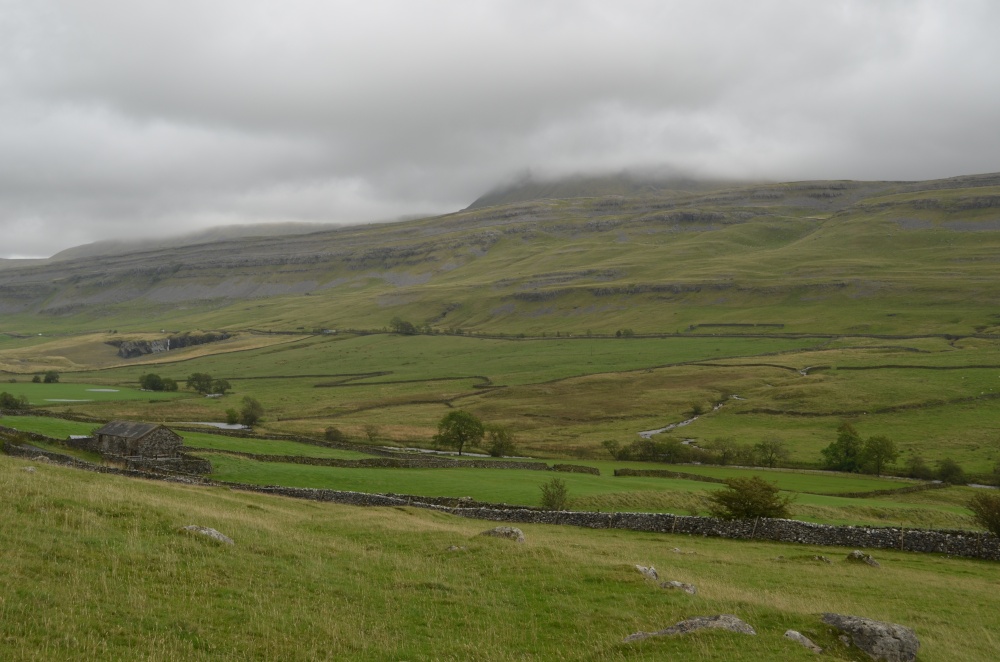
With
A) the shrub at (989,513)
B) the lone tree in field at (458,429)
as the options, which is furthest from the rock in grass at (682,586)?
the lone tree in field at (458,429)

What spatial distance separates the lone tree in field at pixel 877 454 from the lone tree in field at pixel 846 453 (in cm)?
77

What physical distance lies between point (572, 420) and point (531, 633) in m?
96.8

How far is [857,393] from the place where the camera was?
110m

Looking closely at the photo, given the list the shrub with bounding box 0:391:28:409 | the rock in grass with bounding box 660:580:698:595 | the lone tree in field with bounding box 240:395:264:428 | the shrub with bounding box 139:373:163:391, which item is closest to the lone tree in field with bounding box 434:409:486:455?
the lone tree in field with bounding box 240:395:264:428

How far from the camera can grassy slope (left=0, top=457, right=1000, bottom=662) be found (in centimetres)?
1391

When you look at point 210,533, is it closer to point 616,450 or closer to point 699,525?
point 699,525

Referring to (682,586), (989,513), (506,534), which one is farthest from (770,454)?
(682,586)

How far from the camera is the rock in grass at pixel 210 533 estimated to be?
20.9 metres

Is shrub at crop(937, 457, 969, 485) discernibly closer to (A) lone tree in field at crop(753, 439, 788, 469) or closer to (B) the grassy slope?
(A) lone tree in field at crop(753, 439, 788, 469)

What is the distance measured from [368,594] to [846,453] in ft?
237

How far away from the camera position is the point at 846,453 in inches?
3051

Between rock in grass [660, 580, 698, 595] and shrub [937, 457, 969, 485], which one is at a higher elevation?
rock in grass [660, 580, 698, 595]

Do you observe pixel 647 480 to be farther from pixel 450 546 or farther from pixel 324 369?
pixel 324 369

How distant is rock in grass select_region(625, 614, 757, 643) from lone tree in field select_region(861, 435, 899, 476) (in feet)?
223
